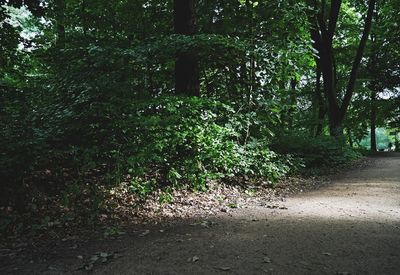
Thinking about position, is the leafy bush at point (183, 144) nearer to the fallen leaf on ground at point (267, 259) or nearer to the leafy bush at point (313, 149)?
the fallen leaf on ground at point (267, 259)

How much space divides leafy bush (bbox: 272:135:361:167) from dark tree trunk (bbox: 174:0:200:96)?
4.35 metres

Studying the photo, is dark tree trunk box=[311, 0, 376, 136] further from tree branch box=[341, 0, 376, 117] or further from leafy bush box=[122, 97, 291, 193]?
leafy bush box=[122, 97, 291, 193]

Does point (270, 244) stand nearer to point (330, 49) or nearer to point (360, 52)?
point (330, 49)


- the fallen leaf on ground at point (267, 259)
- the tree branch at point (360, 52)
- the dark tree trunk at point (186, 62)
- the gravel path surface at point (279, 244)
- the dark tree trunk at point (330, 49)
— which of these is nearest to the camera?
the gravel path surface at point (279, 244)

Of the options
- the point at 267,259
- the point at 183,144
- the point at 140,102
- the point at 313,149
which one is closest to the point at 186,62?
the point at 183,144

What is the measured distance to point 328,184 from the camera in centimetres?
1024

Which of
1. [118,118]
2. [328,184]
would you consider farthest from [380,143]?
[118,118]

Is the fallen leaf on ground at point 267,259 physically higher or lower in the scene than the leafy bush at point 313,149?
lower

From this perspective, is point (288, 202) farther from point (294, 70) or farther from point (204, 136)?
point (294, 70)

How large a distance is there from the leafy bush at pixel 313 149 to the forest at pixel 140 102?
0.09 m

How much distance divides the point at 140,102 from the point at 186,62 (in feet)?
9.22

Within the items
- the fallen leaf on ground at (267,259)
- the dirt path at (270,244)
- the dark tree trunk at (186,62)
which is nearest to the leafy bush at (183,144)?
the dark tree trunk at (186,62)

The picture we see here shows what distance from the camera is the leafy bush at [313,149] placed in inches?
475

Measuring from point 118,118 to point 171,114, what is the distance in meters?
1.23
